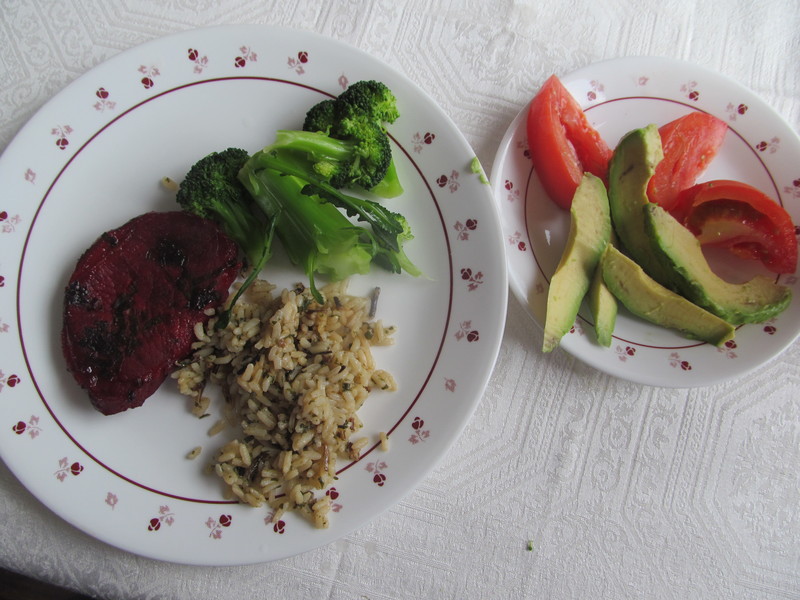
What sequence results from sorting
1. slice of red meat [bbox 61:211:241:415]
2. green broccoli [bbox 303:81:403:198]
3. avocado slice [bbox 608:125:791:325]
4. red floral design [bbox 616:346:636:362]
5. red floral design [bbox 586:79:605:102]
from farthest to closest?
1. red floral design [bbox 586:79:605:102]
2. red floral design [bbox 616:346:636:362]
3. avocado slice [bbox 608:125:791:325]
4. green broccoli [bbox 303:81:403:198]
5. slice of red meat [bbox 61:211:241:415]

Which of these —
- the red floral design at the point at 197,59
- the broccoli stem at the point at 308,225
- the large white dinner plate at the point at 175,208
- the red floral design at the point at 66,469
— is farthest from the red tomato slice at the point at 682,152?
the red floral design at the point at 66,469

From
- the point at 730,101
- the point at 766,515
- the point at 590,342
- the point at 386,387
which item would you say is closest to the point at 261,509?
the point at 386,387

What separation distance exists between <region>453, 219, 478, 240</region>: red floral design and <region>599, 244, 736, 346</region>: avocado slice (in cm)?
56

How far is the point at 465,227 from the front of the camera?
2402 mm

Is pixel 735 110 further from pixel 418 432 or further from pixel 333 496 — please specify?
pixel 333 496

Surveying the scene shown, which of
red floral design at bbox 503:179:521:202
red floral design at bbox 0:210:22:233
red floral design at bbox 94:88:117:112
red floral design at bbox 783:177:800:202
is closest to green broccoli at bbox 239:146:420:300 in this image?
red floral design at bbox 503:179:521:202

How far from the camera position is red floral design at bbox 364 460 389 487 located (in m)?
2.25

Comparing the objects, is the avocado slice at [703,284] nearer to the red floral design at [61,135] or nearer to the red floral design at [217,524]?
the red floral design at [217,524]

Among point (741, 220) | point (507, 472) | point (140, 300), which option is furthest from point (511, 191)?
point (140, 300)

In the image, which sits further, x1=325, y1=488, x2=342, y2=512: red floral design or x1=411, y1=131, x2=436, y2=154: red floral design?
x1=411, y1=131, x2=436, y2=154: red floral design

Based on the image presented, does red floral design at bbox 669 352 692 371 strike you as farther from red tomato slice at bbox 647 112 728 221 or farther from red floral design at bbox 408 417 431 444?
red floral design at bbox 408 417 431 444

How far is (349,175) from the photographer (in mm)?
2291

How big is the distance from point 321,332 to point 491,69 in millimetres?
1542

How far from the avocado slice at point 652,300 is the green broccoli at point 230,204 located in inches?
55.5
